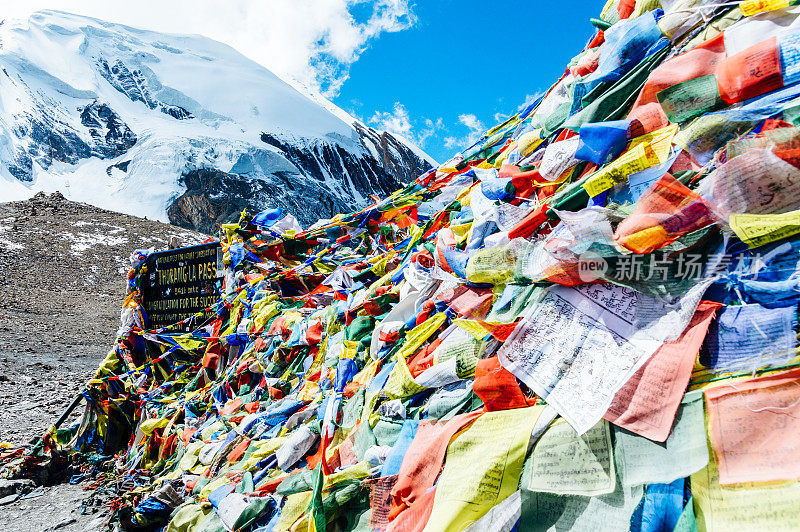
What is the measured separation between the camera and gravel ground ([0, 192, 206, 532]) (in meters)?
4.15

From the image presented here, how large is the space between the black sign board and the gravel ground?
6.86 ft

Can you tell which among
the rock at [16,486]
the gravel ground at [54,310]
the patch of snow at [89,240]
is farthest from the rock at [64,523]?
the patch of snow at [89,240]

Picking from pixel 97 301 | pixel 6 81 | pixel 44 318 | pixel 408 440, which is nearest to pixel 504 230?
pixel 408 440

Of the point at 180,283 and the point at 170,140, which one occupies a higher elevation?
the point at 170,140

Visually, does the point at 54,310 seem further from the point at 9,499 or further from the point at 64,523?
the point at 64,523

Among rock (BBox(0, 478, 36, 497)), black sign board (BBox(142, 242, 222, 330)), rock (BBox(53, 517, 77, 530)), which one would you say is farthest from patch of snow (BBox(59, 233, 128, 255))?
rock (BBox(53, 517, 77, 530))

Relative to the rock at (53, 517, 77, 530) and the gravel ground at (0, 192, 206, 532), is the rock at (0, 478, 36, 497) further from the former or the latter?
the rock at (53, 517, 77, 530)

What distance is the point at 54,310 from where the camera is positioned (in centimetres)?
1759

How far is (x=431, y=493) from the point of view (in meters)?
1.63

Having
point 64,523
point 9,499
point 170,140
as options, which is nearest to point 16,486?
point 9,499

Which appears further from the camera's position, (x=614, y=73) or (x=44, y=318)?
(x=44, y=318)

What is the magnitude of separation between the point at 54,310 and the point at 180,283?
48.1ft

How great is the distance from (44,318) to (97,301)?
3.89 m

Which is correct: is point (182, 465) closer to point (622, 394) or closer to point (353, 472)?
point (353, 472)
